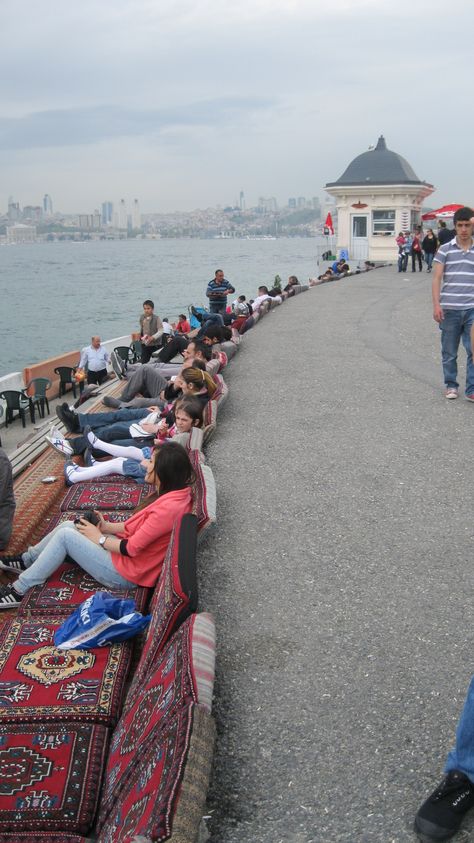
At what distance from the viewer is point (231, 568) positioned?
198 inches

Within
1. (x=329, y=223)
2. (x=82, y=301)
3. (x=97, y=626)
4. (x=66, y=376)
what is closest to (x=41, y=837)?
(x=97, y=626)

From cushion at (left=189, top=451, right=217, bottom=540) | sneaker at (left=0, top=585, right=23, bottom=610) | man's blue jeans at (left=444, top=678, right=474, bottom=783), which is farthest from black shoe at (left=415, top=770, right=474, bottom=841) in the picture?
sneaker at (left=0, top=585, right=23, bottom=610)

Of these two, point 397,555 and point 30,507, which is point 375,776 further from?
point 30,507

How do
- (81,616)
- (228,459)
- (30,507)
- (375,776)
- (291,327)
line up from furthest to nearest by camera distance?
(291,327)
(228,459)
(30,507)
(81,616)
(375,776)

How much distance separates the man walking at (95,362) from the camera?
16.9 meters

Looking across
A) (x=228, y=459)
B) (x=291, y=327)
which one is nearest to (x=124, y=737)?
(x=228, y=459)

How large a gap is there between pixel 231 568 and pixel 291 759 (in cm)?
187

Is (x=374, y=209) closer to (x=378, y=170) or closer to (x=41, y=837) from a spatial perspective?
(x=378, y=170)

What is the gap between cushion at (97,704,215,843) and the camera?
240cm

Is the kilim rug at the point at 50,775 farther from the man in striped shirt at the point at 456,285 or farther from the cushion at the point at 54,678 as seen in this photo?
the man in striped shirt at the point at 456,285

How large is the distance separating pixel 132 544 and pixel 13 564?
3.72 feet

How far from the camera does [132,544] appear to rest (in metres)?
4.75

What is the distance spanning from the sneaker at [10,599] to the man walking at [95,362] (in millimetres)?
12310

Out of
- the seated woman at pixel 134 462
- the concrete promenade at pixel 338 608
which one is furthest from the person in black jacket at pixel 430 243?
the seated woman at pixel 134 462
